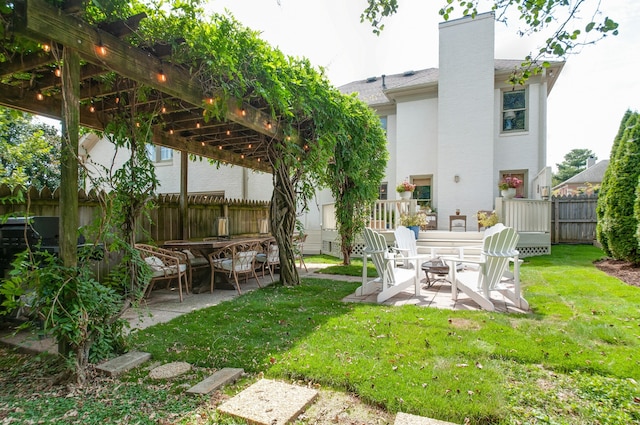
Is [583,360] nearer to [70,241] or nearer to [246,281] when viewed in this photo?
[70,241]

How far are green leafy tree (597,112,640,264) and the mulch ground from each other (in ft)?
0.59

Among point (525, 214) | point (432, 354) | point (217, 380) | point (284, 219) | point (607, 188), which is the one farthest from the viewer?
point (525, 214)

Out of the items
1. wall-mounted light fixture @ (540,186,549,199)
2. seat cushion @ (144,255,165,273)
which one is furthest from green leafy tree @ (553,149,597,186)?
seat cushion @ (144,255,165,273)

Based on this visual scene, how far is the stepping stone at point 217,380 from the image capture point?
231 centimetres

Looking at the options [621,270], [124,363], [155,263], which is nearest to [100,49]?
[124,363]

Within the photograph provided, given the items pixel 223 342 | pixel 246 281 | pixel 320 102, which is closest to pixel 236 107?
pixel 320 102

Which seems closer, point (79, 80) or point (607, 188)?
point (79, 80)

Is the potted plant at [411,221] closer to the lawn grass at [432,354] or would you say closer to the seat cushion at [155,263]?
the lawn grass at [432,354]

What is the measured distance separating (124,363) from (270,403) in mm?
1429

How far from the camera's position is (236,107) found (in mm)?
4105

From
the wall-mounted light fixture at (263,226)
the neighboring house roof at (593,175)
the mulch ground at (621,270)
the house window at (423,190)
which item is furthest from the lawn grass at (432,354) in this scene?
the neighboring house roof at (593,175)

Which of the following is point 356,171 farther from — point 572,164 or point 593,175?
point 572,164

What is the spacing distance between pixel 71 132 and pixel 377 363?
9.88 feet

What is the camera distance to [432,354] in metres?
2.86
